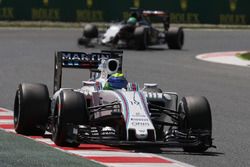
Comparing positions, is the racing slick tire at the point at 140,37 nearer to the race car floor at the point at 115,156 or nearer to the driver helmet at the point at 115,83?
the driver helmet at the point at 115,83

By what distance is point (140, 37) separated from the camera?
1225 inches

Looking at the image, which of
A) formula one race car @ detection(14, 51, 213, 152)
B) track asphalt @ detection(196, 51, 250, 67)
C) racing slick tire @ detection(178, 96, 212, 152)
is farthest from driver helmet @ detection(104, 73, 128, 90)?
track asphalt @ detection(196, 51, 250, 67)

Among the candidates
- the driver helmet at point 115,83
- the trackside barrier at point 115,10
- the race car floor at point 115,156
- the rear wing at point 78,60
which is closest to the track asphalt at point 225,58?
the trackside barrier at point 115,10

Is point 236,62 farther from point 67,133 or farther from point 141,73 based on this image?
point 67,133

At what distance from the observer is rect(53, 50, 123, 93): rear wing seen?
12055mm

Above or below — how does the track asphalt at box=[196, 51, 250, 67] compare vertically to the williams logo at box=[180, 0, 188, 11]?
below

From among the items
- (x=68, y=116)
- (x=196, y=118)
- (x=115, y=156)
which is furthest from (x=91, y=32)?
(x=115, y=156)

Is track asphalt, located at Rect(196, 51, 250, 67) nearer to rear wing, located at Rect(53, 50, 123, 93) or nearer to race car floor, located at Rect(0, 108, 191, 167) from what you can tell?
rear wing, located at Rect(53, 50, 123, 93)

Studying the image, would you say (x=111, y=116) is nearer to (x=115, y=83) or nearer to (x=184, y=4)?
(x=115, y=83)

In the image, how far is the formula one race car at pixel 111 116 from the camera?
9984mm

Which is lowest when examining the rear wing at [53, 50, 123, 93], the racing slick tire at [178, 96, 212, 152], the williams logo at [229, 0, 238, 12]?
the williams logo at [229, 0, 238, 12]

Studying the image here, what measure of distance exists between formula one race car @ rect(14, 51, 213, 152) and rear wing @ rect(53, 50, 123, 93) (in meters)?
0.65

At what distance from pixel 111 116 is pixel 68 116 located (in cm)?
55

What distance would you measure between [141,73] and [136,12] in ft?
34.1
